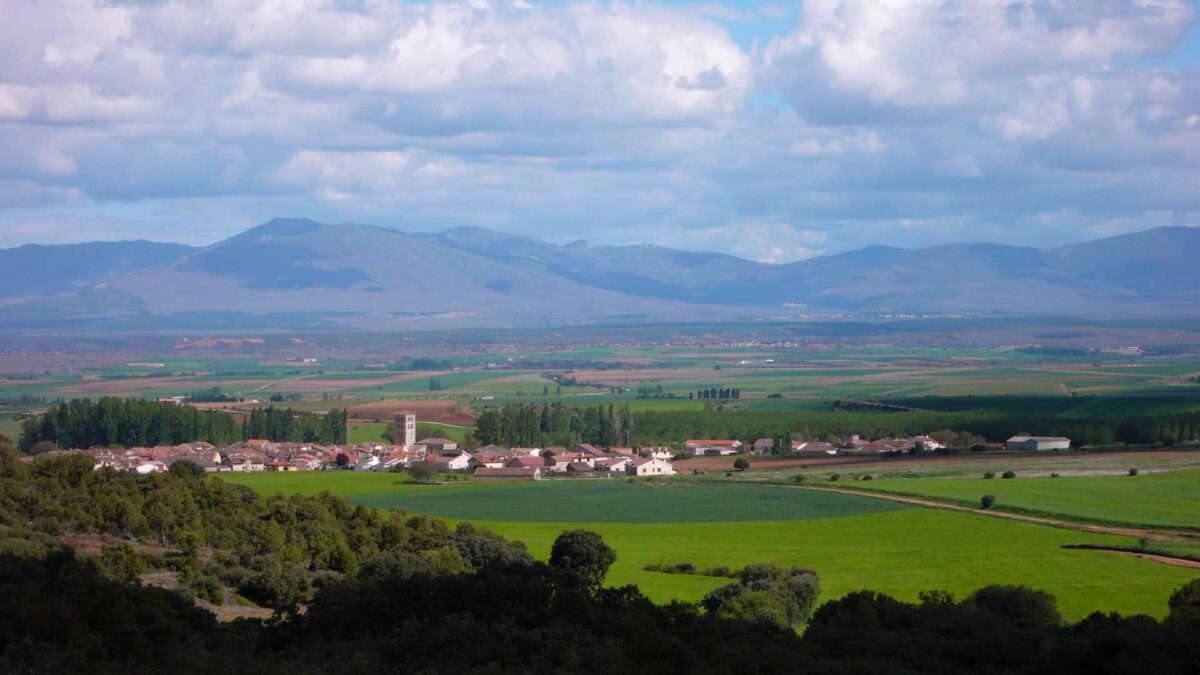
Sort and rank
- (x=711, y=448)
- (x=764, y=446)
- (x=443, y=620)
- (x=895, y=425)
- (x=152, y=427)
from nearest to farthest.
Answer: (x=443, y=620), (x=711, y=448), (x=764, y=446), (x=152, y=427), (x=895, y=425)

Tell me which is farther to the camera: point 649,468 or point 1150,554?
point 649,468

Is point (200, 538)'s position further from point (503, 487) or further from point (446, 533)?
point (503, 487)

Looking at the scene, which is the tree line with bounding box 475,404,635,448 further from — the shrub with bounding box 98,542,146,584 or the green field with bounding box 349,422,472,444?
the shrub with bounding box 98,542,146,584

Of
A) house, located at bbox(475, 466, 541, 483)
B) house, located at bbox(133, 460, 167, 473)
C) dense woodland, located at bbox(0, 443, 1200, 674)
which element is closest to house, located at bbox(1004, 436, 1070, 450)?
house, located at bbox(475, 466, 541, 483)

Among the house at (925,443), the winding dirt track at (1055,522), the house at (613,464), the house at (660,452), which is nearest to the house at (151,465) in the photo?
the house at (613,464)

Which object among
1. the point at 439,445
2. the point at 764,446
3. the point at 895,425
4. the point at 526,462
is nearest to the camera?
the point at 526,462

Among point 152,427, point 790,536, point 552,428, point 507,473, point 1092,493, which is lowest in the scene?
point 790,536

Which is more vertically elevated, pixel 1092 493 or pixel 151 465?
pixel 151 465

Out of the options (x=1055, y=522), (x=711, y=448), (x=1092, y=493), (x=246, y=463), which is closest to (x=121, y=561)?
(x=1055, y=522)

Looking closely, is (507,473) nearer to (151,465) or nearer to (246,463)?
(246,463)
